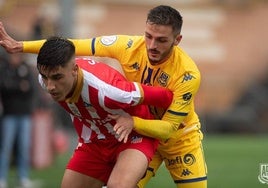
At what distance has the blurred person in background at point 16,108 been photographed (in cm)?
1435

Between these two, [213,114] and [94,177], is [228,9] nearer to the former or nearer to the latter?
[213,114]

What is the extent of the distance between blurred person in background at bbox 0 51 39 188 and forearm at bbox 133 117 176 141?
6.08 meters

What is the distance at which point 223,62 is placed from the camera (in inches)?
1275

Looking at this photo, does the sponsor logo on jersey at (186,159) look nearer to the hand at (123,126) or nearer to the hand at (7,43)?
the hand at (123,126)

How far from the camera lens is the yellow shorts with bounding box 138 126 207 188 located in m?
9.25

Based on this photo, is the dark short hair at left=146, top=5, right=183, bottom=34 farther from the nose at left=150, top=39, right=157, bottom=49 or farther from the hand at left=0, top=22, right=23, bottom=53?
the hand at left=0, top=22, right=23, bottom=53

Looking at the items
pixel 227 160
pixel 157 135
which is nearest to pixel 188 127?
pixel 157 135

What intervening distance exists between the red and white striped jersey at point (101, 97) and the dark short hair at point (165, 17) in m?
0.62

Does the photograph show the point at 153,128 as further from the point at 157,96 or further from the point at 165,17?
the point at 165,17

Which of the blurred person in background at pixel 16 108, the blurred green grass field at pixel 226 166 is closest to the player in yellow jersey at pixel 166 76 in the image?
the blurred green grass field at pixel 226 166

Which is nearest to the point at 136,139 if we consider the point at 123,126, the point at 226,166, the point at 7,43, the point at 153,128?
the point at 153,128

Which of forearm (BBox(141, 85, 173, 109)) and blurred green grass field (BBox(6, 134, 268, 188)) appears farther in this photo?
blurred green grass field (BBox(6, 134, 268, 188))

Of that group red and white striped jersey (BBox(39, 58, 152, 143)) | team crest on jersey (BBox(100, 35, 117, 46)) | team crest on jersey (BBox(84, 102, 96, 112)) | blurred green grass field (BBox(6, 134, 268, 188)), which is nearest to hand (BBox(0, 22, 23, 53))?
red and white striped jersey (BBox(39, 58, 152, 143))

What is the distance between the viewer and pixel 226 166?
18.1 m
